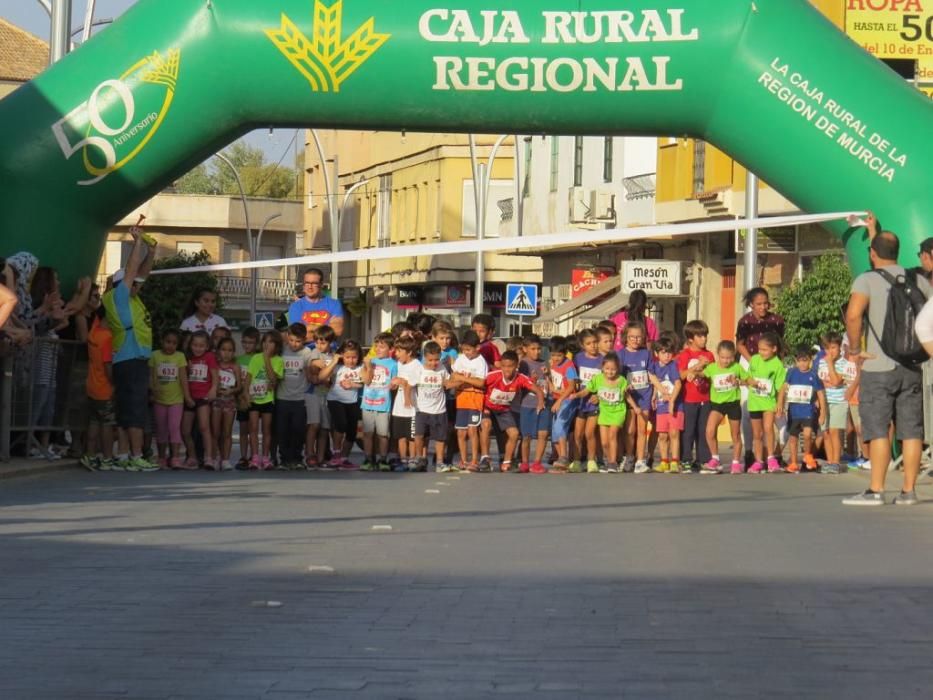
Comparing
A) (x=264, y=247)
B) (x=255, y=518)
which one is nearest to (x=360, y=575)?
(x=255, y=518)

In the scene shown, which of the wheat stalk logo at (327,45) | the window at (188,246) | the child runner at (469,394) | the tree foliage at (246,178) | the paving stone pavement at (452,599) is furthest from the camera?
the tree foliage at (246,178)

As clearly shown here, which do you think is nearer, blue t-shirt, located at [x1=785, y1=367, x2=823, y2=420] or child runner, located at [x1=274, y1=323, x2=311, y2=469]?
child runner, located at [x1=274, y1=323, x2=311, y2=469]

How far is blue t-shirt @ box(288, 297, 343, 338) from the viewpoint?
19.6m

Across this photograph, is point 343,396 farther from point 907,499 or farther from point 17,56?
point 17,56

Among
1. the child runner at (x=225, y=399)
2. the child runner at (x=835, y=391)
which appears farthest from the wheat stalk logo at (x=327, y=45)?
the child runner at (x=835, y=391)

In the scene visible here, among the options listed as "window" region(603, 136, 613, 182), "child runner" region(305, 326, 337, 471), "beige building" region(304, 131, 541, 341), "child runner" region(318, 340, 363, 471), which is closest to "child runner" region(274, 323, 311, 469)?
"child runner" region(305, 326, 337, 471)

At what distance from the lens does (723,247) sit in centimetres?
3884

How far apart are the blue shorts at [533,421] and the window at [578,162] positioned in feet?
99.6

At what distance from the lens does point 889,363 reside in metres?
13.4

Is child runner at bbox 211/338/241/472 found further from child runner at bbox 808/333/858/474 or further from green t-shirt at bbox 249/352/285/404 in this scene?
child runner at bbox 808/333/858/474

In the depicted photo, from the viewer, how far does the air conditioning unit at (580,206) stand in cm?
4580

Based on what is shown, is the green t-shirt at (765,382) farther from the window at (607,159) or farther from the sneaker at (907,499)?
the window at (607,159)

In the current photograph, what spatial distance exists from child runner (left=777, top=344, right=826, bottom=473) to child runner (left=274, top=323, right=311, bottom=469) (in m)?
4.83

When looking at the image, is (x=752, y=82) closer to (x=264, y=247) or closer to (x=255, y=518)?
(x=255, y=518)
